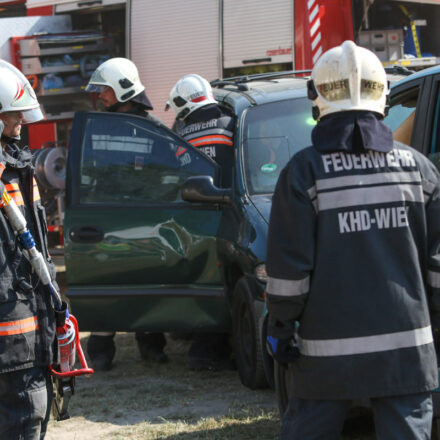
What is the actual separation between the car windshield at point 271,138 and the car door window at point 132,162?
1.04 ft

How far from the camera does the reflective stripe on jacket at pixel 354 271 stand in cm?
283

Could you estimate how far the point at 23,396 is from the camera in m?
3.29

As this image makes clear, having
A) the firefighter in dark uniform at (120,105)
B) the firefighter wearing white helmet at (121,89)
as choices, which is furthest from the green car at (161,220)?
the firefighter wearing white helmet at (121,89)

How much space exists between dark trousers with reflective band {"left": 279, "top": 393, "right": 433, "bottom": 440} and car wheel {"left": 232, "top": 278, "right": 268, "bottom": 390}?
6.93ft

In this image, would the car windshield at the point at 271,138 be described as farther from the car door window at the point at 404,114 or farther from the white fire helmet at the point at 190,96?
the car door window at the point at 404,114

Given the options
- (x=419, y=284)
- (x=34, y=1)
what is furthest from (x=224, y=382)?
(x=34, y=1)

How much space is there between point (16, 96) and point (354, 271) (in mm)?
1465

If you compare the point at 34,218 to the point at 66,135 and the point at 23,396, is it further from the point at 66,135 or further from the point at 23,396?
the point at 66,135

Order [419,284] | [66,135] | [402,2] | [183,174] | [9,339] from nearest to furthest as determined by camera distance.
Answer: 1. [419,284]
2. [9,339]
3. [183,174]
4. [402,2]
5. [66,135]

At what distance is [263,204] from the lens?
5137 millimetres

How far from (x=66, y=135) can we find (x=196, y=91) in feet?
16.6

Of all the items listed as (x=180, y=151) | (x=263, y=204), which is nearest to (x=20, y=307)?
(x=263, y=204)

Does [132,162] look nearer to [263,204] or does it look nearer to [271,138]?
[271,138]

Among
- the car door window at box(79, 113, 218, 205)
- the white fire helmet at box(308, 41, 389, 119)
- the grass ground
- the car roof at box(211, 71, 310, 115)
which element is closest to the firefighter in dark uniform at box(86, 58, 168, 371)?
the grass ground
